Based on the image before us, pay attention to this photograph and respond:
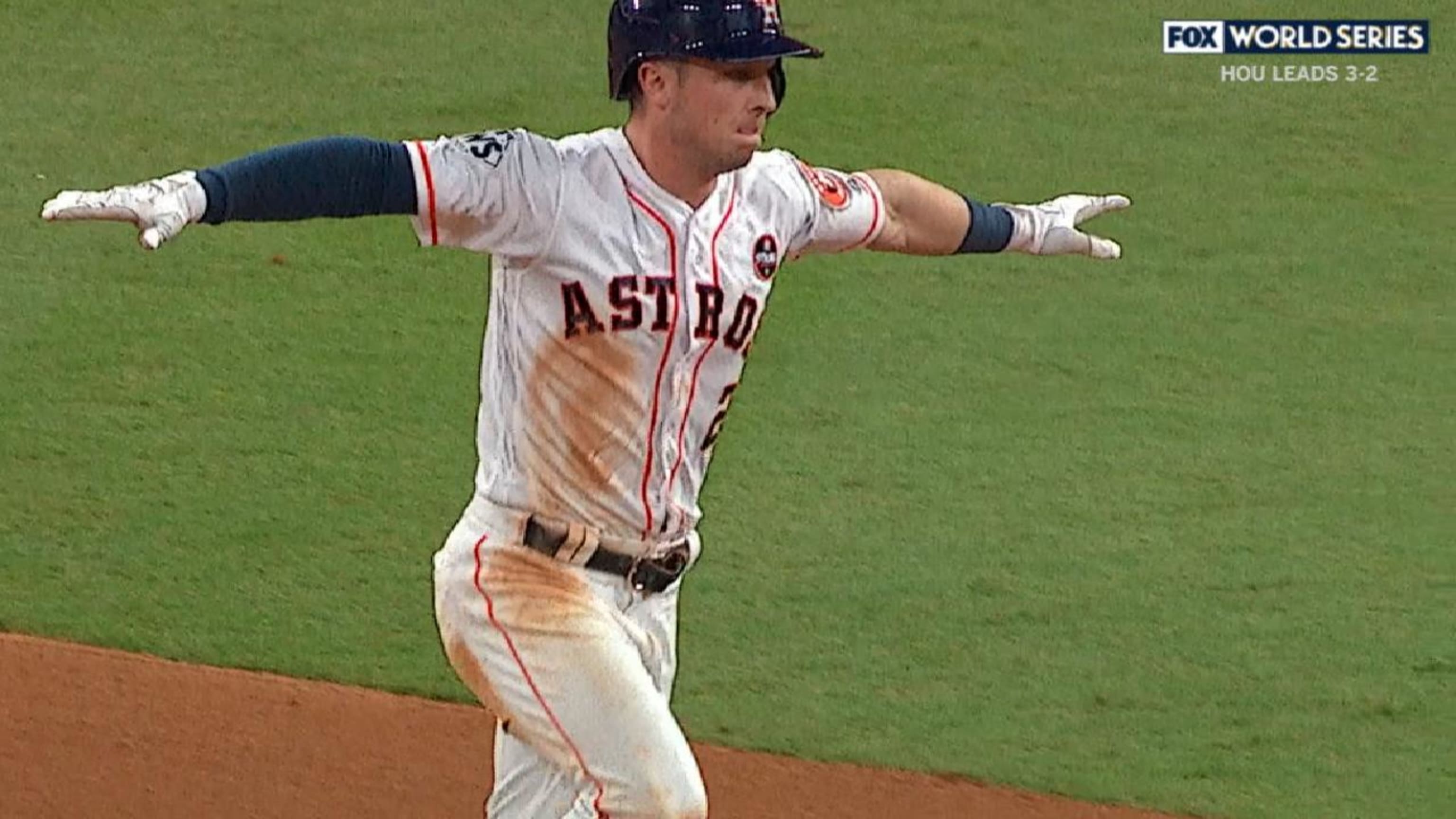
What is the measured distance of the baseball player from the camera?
170 inches

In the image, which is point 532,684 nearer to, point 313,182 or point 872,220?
point 313,182

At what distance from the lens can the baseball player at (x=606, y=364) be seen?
14.2ft

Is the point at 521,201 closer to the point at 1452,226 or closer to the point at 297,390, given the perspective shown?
the point at 297,390

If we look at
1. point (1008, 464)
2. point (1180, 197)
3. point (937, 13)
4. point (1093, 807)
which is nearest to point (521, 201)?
point (1093, 807)

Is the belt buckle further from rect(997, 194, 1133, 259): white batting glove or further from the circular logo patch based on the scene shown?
rect(997, 194, 1133, 259): white batting glove

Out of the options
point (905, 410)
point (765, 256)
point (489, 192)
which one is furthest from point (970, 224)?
point (905, 410)

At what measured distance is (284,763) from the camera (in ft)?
19.2

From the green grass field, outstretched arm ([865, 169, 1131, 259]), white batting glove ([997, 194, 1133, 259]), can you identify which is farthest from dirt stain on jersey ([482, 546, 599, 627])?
the green grass field

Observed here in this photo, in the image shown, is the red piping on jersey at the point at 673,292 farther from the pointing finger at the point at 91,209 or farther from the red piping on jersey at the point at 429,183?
the pointing finger at the point at 91,209

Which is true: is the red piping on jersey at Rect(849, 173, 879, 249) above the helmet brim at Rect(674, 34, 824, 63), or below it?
below

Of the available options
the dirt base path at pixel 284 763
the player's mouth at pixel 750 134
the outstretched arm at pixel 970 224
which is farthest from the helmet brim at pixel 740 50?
the dirt base path at pixel 284 763

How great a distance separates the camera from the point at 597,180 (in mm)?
4426

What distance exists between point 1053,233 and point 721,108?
0.98 metres
